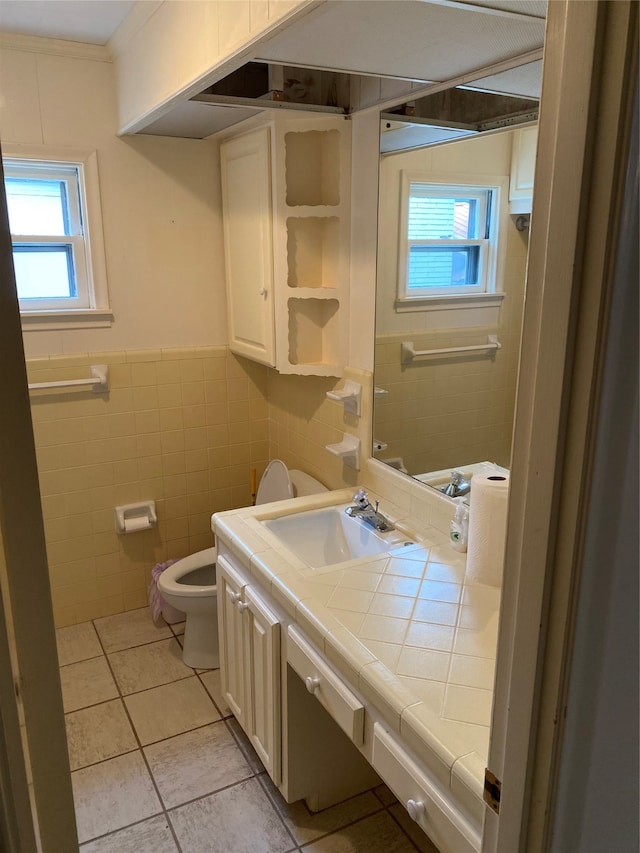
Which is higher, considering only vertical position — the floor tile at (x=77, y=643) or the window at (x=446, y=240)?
the window at (x=446, y=240)

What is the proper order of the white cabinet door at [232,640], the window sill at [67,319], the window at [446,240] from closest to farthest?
the window at [446,240], the white cabinet door at [232,640], the window sill at [67,319]

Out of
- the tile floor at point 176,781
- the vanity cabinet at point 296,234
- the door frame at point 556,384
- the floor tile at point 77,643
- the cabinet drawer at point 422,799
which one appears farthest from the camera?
the floor tile at point 77,643

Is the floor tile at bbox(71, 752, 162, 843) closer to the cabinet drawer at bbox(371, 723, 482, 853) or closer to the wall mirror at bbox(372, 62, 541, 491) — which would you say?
the cabinet drawer at bbox(371, 723, 482, 853)

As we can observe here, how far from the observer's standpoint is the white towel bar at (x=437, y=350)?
183cm

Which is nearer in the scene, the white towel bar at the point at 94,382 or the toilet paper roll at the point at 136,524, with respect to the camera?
the white towel bar at the point at 94,382

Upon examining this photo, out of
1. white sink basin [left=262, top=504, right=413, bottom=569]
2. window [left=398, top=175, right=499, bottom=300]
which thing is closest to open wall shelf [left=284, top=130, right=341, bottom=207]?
window [left=398, top=175, right=499, bottom=300]

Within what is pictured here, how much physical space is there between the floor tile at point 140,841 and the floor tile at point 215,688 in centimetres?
48

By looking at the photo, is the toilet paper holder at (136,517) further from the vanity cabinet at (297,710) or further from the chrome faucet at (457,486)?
the chrome faucet at (457,486)

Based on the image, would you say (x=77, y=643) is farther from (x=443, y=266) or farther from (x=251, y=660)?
(x=443, y=266)

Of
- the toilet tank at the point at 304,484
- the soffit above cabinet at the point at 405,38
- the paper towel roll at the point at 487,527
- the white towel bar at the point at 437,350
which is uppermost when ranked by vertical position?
Result: the soffit above cabinet at the point at 405,38

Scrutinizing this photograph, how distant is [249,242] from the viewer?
260 cm

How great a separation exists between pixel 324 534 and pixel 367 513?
0.63 feet

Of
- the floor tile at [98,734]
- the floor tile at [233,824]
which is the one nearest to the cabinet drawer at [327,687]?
the floor tile at [233,824]

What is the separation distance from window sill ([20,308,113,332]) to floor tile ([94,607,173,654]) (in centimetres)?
136
